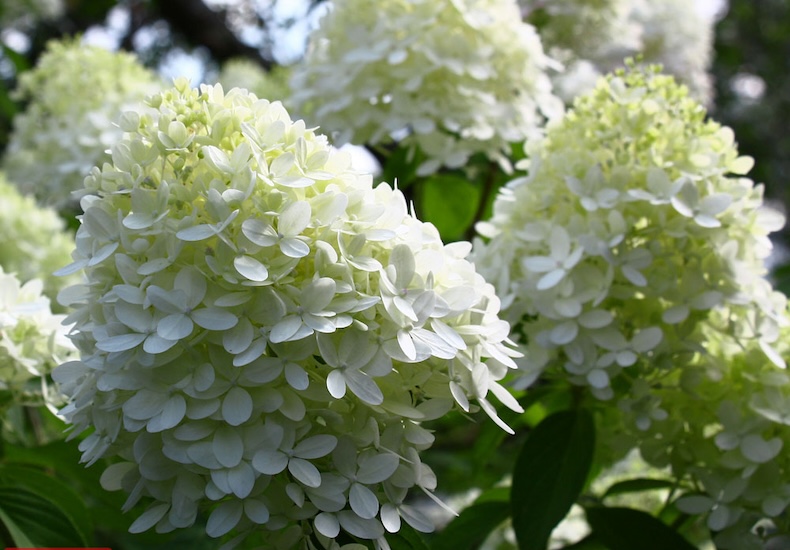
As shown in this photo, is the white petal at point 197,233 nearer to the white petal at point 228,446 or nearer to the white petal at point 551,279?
the white petal at point 228,446

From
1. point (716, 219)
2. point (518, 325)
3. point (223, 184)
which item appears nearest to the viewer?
point (223, 184)

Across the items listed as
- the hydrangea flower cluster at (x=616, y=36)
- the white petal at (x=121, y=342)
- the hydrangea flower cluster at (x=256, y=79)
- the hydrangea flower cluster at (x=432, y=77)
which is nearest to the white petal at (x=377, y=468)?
the white petal at (x=121, y=342)

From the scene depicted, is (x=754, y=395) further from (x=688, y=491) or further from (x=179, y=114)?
(x=179, y=114)

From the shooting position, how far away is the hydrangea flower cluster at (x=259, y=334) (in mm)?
705

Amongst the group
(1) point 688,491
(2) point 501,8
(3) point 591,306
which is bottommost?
(1) point 688,491

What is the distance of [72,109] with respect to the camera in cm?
176

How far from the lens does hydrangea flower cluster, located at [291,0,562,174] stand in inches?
54.1

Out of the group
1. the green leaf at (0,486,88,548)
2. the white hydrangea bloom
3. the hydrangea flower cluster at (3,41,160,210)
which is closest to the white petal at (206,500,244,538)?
the green leaf at (0,486,88,548)

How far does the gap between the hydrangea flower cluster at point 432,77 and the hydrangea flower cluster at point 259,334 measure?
62cm

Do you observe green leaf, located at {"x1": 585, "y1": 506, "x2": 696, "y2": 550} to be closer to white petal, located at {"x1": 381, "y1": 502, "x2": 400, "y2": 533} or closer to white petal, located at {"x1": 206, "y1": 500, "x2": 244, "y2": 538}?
white petal, located at {"x1": 381, "y1": 502, "x2": 400, "y2": 533}

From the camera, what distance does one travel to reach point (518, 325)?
45.1 inches

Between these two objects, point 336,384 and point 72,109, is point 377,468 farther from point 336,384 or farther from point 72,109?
point 72,109

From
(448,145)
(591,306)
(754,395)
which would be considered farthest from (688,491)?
(448,145)

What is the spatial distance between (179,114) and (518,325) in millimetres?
542
